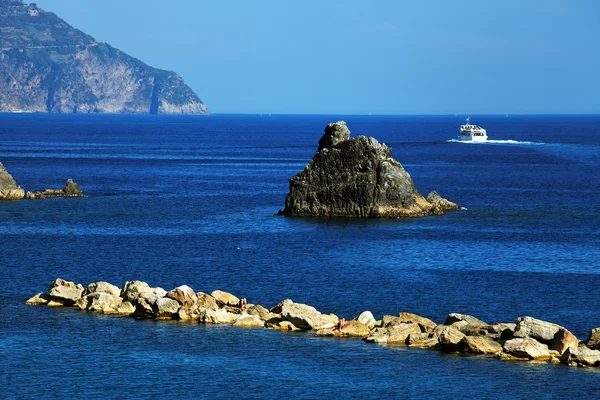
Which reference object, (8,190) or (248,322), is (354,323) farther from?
(8,190)

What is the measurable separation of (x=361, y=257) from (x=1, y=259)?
26867 mm

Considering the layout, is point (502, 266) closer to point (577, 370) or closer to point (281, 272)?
point (281, 272)

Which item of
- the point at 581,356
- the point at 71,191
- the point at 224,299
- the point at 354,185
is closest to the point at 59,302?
the point at 224,299

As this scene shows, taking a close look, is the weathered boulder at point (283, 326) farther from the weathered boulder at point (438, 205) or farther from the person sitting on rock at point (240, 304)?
the weathered boulder at point (438, 205)

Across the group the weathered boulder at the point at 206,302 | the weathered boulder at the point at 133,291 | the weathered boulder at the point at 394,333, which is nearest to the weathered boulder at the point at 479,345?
the weathered boulder at the point at 394,333

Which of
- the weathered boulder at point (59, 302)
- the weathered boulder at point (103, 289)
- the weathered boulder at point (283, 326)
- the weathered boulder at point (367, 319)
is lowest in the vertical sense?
the weathered boulder at point (59, 302)

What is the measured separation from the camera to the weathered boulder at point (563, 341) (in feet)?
166

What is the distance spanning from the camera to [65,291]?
6306 cm

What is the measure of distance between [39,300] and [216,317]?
11.8 metres

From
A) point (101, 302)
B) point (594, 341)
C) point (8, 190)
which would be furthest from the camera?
point (8, 190)

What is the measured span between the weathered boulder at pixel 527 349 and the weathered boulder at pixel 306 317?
32.8 feet

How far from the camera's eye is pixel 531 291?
6812cm

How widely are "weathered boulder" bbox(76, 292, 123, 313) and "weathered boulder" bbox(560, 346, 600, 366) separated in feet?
84.6

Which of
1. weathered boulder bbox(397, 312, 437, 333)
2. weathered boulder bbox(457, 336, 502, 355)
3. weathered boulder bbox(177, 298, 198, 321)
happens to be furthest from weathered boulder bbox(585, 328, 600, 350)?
weathered boulder bbox(177, 298, 198, 321)
